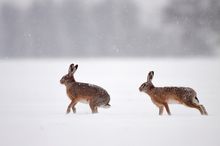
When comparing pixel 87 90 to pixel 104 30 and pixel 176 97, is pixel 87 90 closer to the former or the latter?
pixel 176 97

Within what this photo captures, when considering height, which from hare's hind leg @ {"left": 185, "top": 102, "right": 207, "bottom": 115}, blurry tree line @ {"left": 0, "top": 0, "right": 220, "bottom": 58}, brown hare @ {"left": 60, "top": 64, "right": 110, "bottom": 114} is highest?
blurry tree line @ {"left": 0, "top": 0, "right": 220, "bottom": 58}

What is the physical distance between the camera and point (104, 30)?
72.6m

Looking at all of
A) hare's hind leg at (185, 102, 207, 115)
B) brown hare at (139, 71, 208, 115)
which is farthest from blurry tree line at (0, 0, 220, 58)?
hare's hind leg at (185, 102, 207, 115)

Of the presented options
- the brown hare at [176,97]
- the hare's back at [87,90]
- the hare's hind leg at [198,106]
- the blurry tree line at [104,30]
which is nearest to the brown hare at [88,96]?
the hare's back at [87,90]

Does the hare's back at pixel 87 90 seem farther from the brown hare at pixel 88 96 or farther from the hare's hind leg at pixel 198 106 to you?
the hare's hind leg at pixel 198 106

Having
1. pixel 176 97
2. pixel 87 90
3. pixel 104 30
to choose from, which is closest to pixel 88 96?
pixel 87 90

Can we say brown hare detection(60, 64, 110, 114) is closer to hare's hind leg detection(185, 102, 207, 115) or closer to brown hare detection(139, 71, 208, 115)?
brown hare detection(139, 71, 208, 115)

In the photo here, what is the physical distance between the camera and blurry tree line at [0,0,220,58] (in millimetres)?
56125

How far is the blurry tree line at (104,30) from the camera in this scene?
5612cm

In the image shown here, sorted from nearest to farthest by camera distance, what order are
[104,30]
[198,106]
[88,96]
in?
1. [198,106]
2. [88,96]
3. [104,30]

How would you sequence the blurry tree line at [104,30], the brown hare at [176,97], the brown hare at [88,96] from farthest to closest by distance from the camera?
the blurry tree line at [104,30], the brown hare at [88,96], the brown hare at [176,97]

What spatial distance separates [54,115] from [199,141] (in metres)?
3.11

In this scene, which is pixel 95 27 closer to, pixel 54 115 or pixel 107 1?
pixel 107 1

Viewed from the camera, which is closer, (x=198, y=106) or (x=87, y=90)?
(x=198, y=106)
